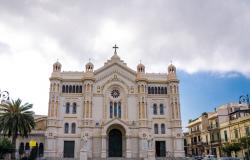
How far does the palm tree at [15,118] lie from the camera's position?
4518 cm

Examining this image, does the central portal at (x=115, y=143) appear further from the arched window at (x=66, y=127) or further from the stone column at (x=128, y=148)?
the arched window at (x=66, y=127)

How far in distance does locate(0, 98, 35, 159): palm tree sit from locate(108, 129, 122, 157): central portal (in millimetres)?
16118

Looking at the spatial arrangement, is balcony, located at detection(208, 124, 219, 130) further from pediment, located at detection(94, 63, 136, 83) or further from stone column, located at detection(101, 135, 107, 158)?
stone column, located at detection(101, 135, 107, 158)

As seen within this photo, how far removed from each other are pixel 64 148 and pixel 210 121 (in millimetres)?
32308

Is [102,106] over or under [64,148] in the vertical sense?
over

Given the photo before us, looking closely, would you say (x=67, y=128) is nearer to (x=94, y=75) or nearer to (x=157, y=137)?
(x=94, y=75)

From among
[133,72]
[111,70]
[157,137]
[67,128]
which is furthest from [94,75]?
[157,137]

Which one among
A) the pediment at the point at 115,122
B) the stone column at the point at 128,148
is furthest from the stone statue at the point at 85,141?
the stone column at the point at 128,148

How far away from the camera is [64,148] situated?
5522cm

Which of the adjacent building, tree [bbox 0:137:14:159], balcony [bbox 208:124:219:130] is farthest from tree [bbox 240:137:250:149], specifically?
tree [bbox 0:137:14:159]

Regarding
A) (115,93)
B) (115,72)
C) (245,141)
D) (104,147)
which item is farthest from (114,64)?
(245,141)

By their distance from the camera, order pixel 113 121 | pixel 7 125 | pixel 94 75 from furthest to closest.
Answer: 1. pixel 94 75
2. pixel 113 121
3. pixel 7 125

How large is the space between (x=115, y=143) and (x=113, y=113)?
18.5 feet

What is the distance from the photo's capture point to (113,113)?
189ft
